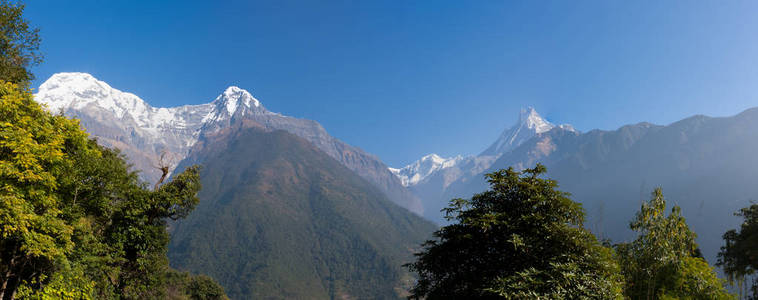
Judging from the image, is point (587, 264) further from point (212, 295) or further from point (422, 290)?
point (212, 295)

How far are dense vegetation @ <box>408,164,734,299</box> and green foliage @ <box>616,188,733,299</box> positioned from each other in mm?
51

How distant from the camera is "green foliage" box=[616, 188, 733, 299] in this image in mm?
18594

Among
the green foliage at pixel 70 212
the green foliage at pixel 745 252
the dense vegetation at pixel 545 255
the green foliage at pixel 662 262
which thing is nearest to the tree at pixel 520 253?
the dense vegetation at pixel 545 255

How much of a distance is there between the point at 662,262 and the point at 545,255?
25.8ft

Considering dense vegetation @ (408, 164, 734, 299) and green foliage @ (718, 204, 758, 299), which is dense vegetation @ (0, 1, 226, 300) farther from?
green foliage @ (718, 204, 758, 299)

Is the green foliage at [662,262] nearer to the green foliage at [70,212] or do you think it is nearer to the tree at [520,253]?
the tree at [520,253]

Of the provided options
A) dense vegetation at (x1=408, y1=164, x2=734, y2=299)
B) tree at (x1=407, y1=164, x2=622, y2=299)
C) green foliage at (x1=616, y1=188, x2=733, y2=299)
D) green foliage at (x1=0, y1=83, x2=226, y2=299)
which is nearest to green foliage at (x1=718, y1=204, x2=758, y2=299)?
green foliage at (x1=616, y1=188, x2=733, y2=299)

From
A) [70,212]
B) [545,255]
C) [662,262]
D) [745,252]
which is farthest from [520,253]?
[745,252]

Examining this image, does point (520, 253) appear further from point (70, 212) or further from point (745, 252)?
point (745, 252)

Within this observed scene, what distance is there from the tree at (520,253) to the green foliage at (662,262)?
2.73 m

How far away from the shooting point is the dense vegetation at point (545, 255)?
49.5 ft

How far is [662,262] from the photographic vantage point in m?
18.7

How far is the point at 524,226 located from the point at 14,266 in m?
26.8

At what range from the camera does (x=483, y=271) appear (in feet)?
59.2
